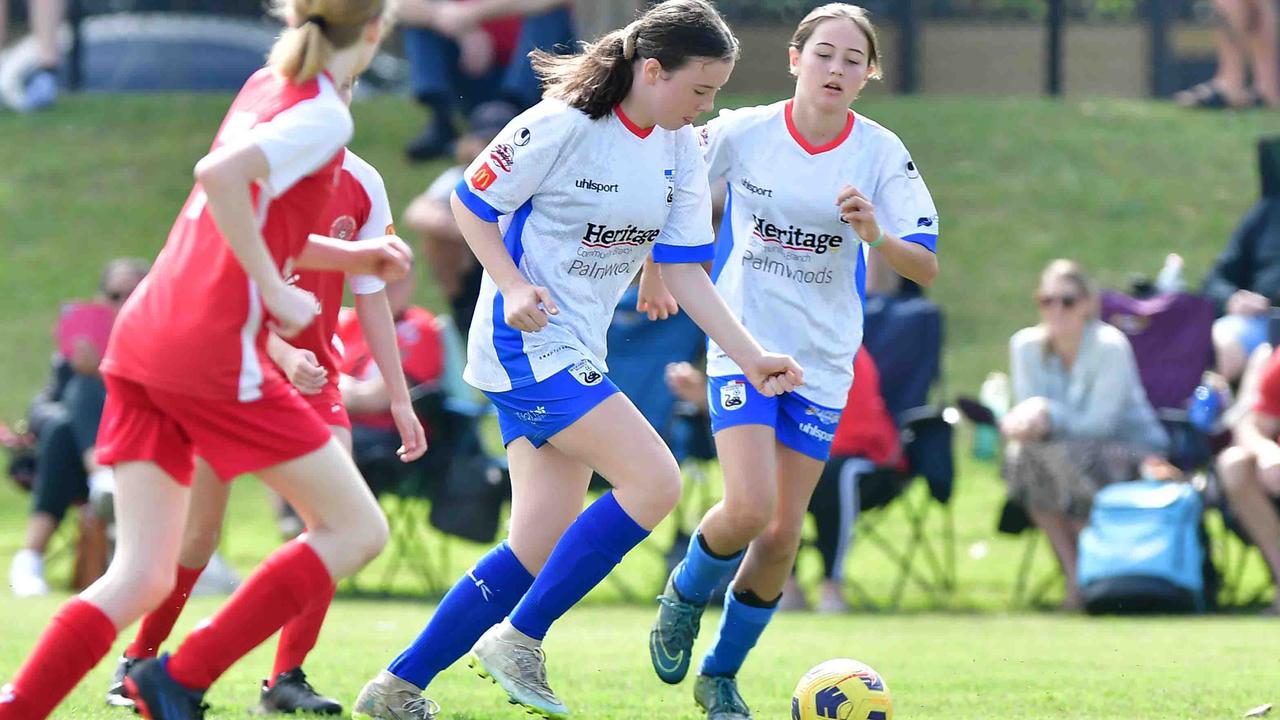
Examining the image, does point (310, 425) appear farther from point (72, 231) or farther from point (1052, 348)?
point (72, 231)

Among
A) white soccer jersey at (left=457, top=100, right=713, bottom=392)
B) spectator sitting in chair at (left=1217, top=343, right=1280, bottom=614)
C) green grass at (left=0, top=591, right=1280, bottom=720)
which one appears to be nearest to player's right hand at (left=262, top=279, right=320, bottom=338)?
white soccer jersey at (left=457, top=100, right=713, bottom=392)

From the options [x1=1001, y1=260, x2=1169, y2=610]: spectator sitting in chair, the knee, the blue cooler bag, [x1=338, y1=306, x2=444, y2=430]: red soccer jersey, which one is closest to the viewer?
the blue cooler bag

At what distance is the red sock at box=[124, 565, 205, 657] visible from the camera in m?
5.22

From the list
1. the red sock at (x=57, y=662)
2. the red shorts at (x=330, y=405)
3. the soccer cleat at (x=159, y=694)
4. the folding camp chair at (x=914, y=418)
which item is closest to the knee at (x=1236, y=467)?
the folding camp chair at (x=914, y=418)

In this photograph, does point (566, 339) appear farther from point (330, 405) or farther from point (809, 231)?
point (809, 231)

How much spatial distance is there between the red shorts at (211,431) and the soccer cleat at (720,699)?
5.72ft

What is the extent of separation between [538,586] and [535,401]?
1.56 ft

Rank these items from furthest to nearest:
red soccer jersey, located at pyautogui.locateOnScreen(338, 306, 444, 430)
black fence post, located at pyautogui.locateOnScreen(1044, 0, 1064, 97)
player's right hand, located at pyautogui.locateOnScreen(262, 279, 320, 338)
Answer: black fence post, located at pyautogui.locateOnScreen(1044, 0, 1064, 97)
red soccer jersey, located at pyautogui.locateOnScreen(338, 306, 444, 430)
player's right hand, located at pyautogui.locateOnScreen(262, 279, 320, 338)

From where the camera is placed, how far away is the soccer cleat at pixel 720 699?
5.34 meters

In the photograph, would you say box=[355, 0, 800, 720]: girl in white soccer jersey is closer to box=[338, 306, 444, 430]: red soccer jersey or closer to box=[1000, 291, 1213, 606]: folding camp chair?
box=[338, 306, 444, 430]: red soccer jersey

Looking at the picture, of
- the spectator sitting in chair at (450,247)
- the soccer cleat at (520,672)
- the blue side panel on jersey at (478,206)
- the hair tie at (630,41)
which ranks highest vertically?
the hair tie at (630,41)

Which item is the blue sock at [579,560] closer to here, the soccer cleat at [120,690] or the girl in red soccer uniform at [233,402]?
the girl in red soccer uniform at [233,402]

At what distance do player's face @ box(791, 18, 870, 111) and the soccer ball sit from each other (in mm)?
1613

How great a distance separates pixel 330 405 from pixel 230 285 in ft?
4.23
